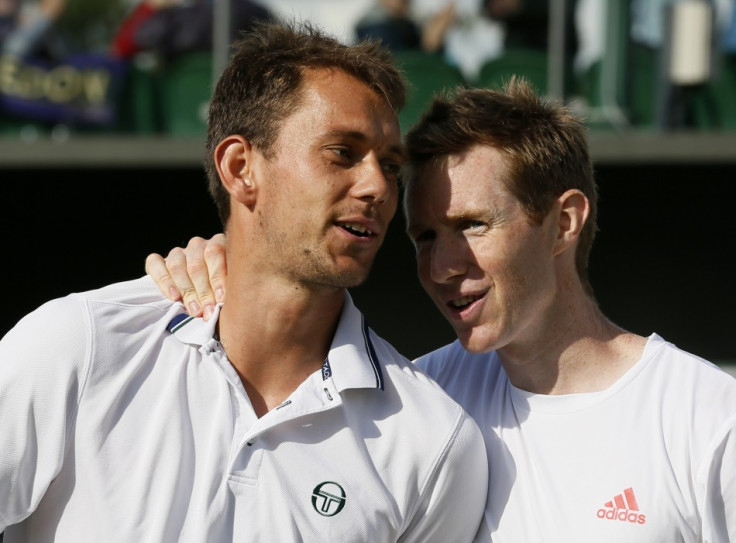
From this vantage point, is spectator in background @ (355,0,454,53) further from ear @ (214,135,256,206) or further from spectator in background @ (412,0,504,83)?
ear @ (214,135,256,206)

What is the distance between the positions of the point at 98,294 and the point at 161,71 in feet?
18.3

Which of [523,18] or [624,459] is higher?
[523,18]

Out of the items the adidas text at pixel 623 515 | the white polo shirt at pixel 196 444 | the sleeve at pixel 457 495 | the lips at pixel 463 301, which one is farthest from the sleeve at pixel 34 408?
the adidas text at pixel 623 515

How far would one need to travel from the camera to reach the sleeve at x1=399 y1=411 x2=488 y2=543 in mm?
2861

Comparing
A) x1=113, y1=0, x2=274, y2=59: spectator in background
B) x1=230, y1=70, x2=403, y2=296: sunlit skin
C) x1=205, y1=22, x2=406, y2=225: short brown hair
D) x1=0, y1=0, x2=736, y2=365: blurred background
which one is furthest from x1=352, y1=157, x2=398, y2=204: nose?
x1=113, y1=0, x2=274, y2=59: spectator in background

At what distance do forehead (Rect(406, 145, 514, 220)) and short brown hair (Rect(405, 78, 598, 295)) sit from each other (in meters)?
0.02

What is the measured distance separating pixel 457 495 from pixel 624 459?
0.43 metres

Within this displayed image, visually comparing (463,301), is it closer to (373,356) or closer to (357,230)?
(373,356)

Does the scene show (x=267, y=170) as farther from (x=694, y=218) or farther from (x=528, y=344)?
(x=694, y=218)

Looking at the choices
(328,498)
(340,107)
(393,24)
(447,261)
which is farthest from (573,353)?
(393,24)

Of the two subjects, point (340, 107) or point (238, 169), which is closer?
point (340, 107)

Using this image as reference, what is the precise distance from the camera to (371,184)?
2.88 m

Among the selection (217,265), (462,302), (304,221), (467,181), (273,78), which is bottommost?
(462,302)

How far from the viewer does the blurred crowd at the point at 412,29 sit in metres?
7.99
